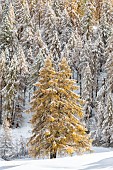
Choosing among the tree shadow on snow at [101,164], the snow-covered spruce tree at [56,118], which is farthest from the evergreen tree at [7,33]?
the tree shadow on snow at [101,164]

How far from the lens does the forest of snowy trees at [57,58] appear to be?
49.7m

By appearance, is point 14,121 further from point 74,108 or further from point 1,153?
point 74,108

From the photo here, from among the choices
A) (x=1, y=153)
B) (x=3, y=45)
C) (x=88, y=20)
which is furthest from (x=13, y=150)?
(x=88, y=20)

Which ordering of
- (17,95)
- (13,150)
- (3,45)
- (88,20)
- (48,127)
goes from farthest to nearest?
(88,20)
(3,45)
(17,95)
(13,150)
(48,127)

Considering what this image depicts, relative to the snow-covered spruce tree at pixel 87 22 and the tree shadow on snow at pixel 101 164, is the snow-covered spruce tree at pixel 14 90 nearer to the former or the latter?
the snow-covered spruce tree at pixel 87 22

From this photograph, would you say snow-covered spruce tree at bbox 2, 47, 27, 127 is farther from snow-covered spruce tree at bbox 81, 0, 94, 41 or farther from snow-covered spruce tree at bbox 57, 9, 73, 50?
snow-covered spruce tree at bbox 81, 0, 94, 41

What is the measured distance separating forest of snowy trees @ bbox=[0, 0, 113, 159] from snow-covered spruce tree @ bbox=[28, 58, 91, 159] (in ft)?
60.7

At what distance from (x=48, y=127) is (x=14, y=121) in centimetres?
3462

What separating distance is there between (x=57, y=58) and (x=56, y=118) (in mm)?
36135

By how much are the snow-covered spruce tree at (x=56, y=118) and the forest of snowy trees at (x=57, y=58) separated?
18.5 metres

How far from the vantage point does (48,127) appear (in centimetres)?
2419

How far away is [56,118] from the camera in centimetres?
2430

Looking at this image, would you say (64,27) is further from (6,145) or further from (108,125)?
(6,145)

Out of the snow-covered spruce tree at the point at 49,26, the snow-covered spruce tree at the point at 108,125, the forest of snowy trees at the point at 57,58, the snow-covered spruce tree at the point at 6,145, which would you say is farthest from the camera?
the snow-covered spruce tree at the point at 49,26
